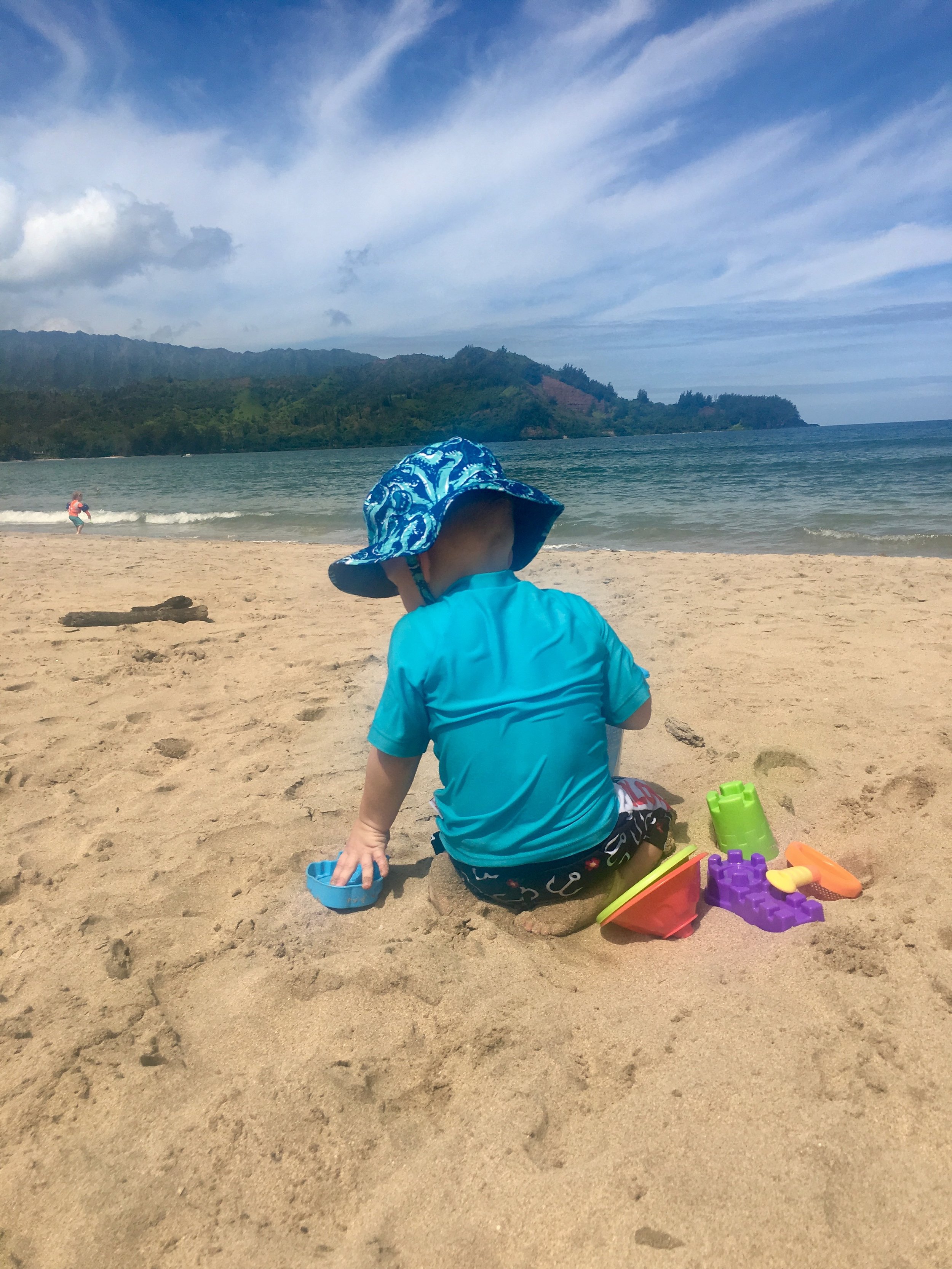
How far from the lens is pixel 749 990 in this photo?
179cm

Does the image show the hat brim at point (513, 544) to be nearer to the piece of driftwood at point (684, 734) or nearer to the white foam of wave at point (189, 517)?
the piece of driftwood at point (684, 734)

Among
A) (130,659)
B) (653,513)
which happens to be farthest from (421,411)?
(130,659)

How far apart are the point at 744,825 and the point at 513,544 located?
3.98 ft

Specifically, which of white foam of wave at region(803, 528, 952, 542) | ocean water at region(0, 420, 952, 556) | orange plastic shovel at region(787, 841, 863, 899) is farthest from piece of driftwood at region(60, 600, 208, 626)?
white foam of wave at region(803, 528, 952, 542)

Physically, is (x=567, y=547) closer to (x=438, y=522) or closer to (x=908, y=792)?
(x=908, y=792)

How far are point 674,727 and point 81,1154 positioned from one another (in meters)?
2.60

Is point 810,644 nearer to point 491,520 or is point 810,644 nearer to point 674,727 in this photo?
point 674,727

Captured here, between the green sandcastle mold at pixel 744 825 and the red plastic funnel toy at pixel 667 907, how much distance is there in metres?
0.43

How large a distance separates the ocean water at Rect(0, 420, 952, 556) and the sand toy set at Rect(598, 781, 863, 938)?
28.0 feet

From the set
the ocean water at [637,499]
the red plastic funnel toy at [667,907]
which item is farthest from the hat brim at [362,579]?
the ocean water at [637,499]

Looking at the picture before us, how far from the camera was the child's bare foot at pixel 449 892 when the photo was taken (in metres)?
2.11

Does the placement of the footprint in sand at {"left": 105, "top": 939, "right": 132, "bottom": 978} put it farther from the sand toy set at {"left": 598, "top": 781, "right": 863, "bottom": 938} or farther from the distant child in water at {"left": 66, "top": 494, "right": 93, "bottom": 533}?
the distant child in water at {"left": 66, "top": 494, "right": 93, "bottom": 533}

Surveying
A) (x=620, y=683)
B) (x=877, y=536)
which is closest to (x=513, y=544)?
(x=620, y=683)

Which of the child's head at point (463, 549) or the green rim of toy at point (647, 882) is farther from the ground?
the child's head at point (463, 549)
